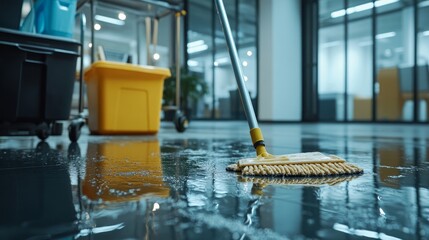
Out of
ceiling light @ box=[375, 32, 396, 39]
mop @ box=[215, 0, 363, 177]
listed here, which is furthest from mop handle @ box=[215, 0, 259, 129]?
ceiling light @ box=[375, 32, 396, 39]

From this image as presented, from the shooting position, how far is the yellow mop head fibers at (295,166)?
25.6 inches

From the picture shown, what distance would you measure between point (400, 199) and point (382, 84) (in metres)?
7.14

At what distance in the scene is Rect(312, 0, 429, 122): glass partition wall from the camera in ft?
20.6

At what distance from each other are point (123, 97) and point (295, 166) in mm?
1907

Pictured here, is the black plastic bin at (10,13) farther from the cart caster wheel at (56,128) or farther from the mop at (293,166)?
the mop at (293,166)

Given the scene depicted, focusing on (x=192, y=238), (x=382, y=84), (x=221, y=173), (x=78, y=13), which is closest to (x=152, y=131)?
(x=78, y=13)

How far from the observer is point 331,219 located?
37 cm

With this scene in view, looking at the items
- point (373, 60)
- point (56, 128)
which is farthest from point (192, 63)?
point (56, 128)

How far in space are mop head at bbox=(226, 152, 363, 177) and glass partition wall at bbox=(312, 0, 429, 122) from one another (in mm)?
6391

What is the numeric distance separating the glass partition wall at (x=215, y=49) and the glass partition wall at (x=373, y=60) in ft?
5.49

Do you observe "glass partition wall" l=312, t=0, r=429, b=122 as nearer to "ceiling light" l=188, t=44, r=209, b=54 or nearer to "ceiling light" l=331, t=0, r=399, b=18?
"ceiling light" l=331, t=0, r=399, b=18

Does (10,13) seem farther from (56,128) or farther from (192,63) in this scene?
(192,63)

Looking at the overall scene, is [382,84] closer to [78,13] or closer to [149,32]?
[149,32]

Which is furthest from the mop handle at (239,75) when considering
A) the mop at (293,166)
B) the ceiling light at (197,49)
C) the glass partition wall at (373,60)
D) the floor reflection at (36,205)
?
the ceiling light at (197,49)
